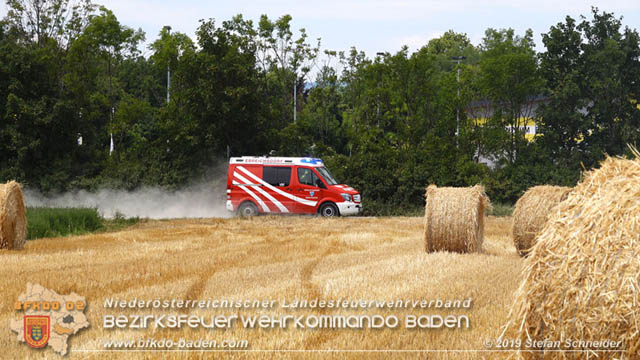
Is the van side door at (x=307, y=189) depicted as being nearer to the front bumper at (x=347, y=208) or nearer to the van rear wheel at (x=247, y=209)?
the front bumper at (x=347, y=208)

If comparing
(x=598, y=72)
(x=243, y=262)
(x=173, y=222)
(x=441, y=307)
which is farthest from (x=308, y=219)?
(x=598, y=72)

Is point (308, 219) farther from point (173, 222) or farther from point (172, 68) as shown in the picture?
Answer: point (172, 68)

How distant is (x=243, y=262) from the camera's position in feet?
41.2

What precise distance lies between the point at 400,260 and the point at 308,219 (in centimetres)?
1194

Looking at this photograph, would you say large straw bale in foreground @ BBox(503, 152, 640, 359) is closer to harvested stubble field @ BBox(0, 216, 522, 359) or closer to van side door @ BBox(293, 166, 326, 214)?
harvested stubble field @ BBox(0, 216, 522, 359)

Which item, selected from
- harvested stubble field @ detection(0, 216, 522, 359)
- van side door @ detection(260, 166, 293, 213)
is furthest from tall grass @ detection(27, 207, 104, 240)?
van side door @ detection(260, 166, 293, 213)

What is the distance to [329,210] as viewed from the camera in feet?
85.8

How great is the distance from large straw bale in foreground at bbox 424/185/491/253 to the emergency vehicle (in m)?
12.6

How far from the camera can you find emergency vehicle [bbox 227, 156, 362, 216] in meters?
26.1

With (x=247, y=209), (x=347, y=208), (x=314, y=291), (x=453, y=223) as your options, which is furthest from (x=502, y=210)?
(x=314, y=291)

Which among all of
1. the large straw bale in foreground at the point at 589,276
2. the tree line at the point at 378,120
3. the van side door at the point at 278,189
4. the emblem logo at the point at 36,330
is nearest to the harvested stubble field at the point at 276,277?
the emblem logo at the point at 36,330

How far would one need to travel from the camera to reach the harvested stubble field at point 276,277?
262 inches

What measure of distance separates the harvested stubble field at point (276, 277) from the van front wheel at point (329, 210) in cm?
677

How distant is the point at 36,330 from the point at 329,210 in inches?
765
